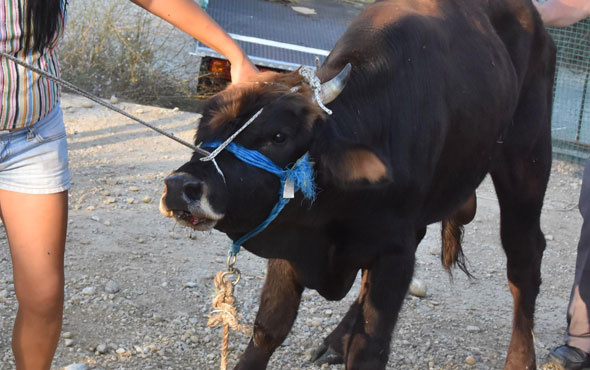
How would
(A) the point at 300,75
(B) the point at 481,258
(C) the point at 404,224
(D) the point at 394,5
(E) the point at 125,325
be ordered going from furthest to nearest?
1. (B) the point at 481,258
2. (E) the point at 125,325
3. (D) the point at 394,5
4. (C) the point at 404,224
5. (A) the point at 300,75

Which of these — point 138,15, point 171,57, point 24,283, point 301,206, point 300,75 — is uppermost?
point 300,75

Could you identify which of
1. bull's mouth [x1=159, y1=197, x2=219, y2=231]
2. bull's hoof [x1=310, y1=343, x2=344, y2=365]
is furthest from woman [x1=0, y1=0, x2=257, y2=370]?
bull's hoof [x1=310, y1=343, x2=344, y2=365]

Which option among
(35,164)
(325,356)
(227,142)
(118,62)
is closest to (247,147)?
(227,142)

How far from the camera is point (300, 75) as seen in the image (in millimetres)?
2943

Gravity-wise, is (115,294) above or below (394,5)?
below

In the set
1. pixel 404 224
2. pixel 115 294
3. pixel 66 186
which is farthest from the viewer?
pixel 115 294

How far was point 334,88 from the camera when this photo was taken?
113 inches

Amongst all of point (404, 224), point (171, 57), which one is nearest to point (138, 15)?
point (171, 57)

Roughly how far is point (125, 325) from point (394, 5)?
2092 mm

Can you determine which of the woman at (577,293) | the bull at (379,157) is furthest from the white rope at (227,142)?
the woman at (577,293)

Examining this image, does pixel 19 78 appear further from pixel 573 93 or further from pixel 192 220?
pixel 573 93

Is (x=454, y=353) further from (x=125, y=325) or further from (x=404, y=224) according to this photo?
(x=125, y=325)

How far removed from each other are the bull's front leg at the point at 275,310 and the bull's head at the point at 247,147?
0.79m

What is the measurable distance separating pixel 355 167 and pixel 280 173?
0.26 metres
